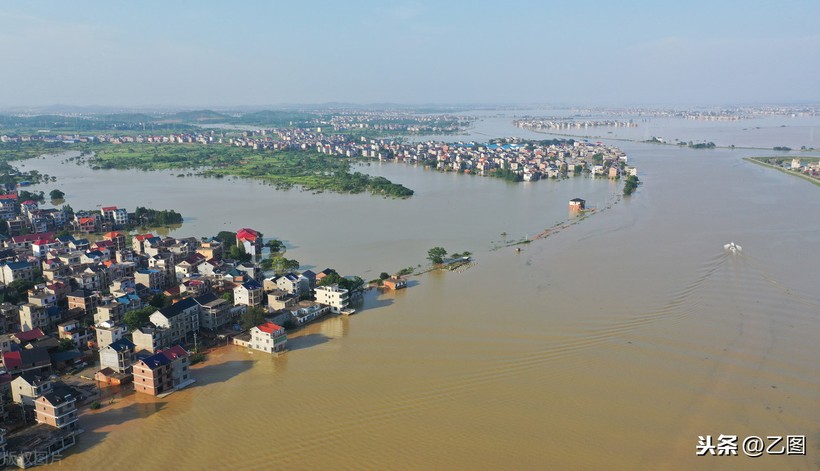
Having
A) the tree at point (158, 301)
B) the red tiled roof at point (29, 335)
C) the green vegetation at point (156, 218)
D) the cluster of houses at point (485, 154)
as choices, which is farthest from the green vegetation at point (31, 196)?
the cluster of houses at point (485, 154)

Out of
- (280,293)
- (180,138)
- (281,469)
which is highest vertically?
(180,138)

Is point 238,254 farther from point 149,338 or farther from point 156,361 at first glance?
point 156,361

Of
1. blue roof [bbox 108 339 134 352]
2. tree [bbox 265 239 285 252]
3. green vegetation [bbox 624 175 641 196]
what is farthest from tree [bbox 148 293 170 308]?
green vegetation [bbox 624 175 641 196]

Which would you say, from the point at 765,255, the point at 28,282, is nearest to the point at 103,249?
the point at 28,282

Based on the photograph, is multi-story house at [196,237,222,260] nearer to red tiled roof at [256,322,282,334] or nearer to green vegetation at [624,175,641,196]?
red tiled roof at [256,322,282,334]

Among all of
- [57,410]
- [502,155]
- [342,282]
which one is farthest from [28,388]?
[502,155]

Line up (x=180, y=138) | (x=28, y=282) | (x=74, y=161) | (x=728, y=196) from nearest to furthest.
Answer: (x=28, y=282) < (x=728, y=196) < (x=74, y=161) < (x=180, y=138)

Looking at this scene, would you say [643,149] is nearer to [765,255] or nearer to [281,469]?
[765,255]
